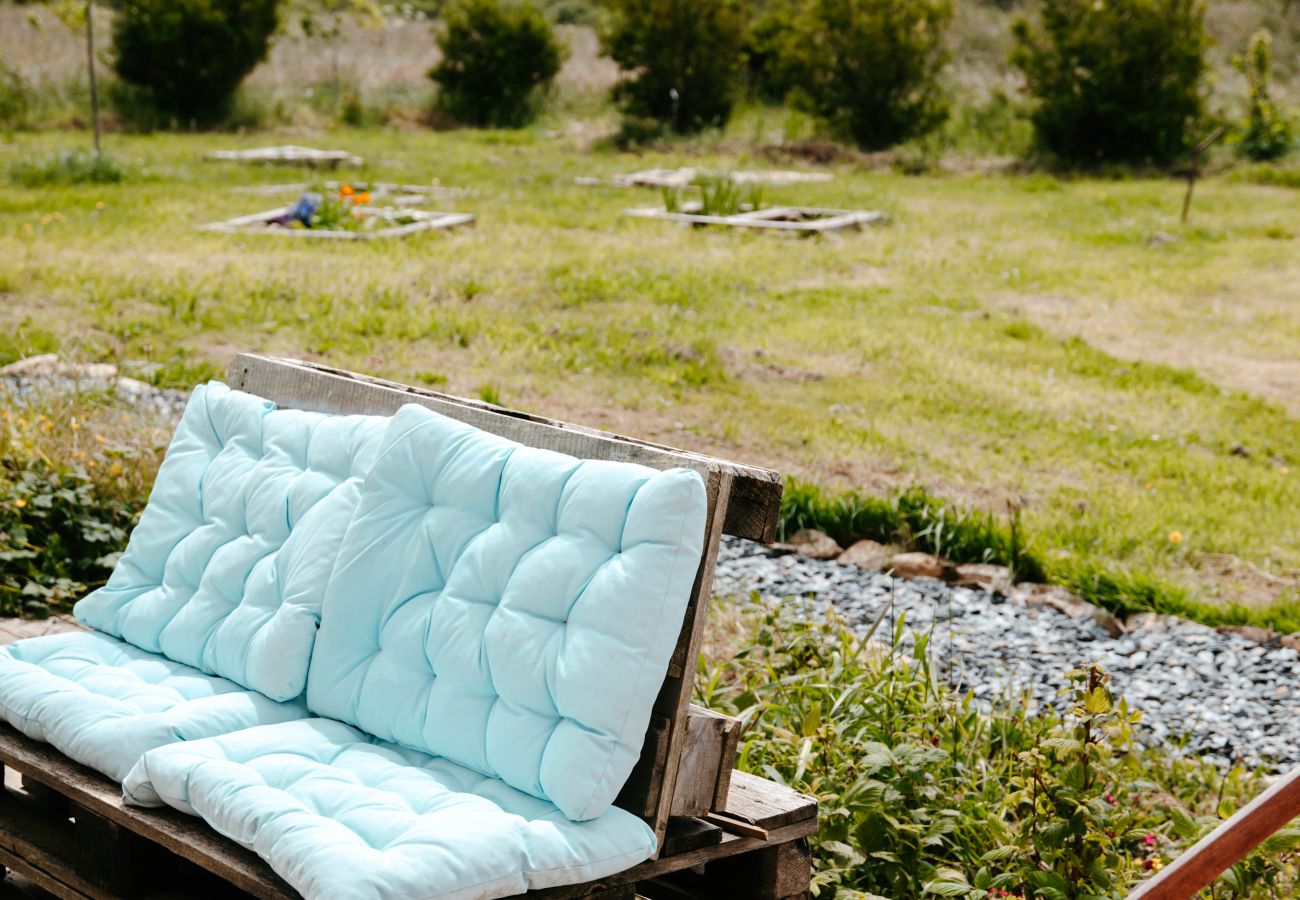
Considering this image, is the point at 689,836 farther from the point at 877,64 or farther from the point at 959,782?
the point at 877,64

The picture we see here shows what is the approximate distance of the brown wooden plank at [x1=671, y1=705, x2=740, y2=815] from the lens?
2359 millimetres

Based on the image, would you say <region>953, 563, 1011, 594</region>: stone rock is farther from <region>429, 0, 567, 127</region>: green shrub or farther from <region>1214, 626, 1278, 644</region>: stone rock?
<region>429, 0, 567, 127</region>: green shrub

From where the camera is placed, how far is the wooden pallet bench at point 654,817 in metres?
2.27

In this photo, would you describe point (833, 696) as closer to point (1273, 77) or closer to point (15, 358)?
point (15, 358)

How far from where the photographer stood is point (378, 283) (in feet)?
31.5

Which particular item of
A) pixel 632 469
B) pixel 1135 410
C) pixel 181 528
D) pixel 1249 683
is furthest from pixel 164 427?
pixel 1135 410

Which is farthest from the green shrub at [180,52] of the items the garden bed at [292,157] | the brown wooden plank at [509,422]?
the brown wooden plank at [509,422]

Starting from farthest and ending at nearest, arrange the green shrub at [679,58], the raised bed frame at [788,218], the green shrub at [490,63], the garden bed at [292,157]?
the green shrub at [490,63]
the green shrub at [679,58]
the garden bed at [292,157]
the raised bed frame at [788,218]

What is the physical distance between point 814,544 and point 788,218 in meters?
8.85

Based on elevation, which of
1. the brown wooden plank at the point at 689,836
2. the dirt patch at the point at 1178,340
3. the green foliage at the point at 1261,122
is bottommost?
the dirt patch at the point at 1178,340

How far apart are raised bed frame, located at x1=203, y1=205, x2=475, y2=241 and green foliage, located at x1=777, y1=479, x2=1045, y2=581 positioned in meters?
6.55

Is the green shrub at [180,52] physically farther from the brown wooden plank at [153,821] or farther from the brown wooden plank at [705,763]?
the brown wooden plank at [705,763]

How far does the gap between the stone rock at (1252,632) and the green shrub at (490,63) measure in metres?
21.1

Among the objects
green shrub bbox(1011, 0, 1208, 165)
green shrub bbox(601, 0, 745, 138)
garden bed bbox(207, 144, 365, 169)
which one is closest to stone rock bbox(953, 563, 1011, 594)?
garden bed bbox(207, 144, 365, 169)
